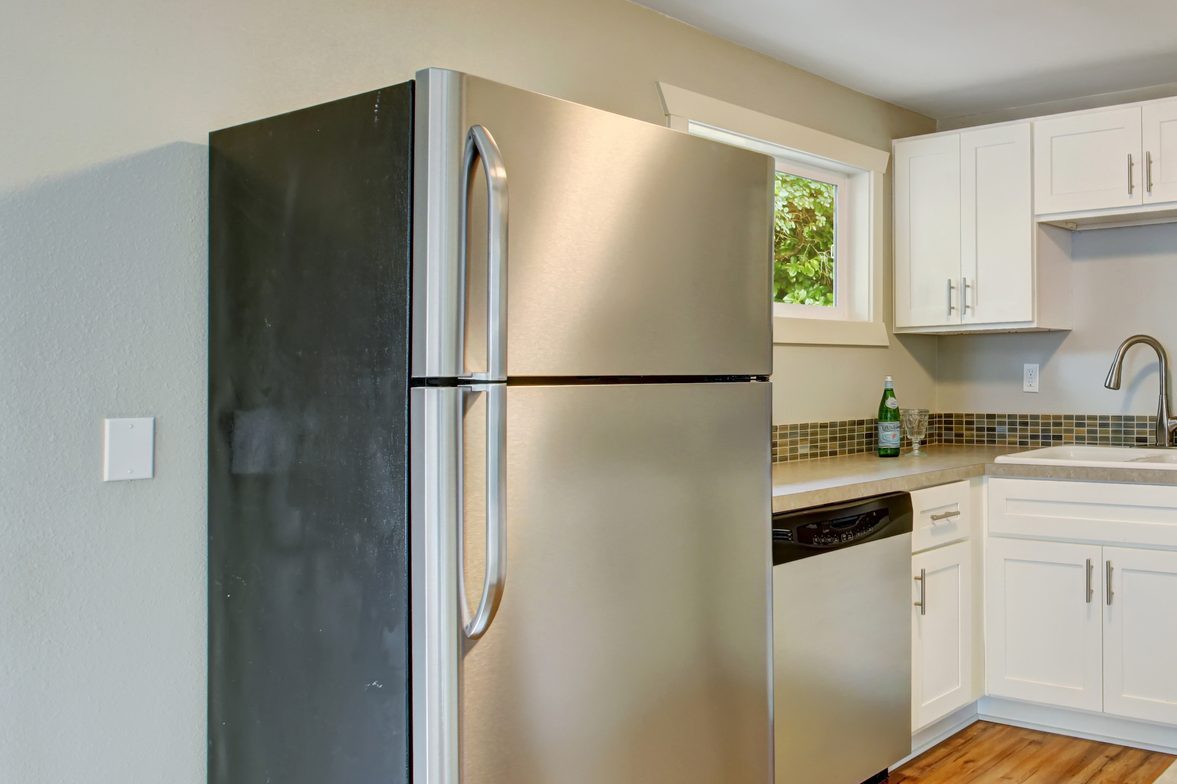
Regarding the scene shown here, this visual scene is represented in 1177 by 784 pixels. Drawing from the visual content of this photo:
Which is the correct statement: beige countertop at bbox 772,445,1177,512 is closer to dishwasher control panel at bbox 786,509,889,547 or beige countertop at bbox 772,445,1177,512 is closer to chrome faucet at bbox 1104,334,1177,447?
dishwasher control panel at bbox 786,509,889,547

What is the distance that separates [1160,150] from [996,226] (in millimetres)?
544

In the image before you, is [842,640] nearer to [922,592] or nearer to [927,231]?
[922,592]

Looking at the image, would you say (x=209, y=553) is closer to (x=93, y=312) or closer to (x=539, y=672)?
(x=93, y=312)

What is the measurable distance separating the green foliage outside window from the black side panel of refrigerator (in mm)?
2048

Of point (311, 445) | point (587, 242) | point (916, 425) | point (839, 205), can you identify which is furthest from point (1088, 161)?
point (311, 445)

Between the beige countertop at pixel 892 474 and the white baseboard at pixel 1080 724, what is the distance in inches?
29.4

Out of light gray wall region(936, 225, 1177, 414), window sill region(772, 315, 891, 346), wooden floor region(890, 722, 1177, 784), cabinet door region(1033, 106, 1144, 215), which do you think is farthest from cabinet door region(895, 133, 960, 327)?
wooden floor region(890, 722, 1177, 784)

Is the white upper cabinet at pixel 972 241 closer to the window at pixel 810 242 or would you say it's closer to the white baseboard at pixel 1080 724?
the window at pixel 810 242

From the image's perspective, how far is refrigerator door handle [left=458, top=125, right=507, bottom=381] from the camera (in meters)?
1.35

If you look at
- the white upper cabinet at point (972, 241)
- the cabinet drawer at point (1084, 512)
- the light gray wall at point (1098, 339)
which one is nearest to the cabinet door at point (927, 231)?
the white upper cabinet at point (972, 241)

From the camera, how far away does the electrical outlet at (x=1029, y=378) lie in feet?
12.5

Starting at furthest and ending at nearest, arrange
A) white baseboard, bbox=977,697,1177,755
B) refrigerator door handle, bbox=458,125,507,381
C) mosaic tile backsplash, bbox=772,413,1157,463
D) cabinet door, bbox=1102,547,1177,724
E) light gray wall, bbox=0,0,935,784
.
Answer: mosaic tile backsplash, bbox=772,413,1157,463, white baseboard, bbox=977,697,1177,755, cabinet door, bbox=1102,547,1177,724, light gray wall, bbox=0,0,935,784, refrigerator door handle, bbox=458,125,507,381

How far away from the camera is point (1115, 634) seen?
296 cm

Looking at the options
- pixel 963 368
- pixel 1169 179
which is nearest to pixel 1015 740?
pixel 963 368
